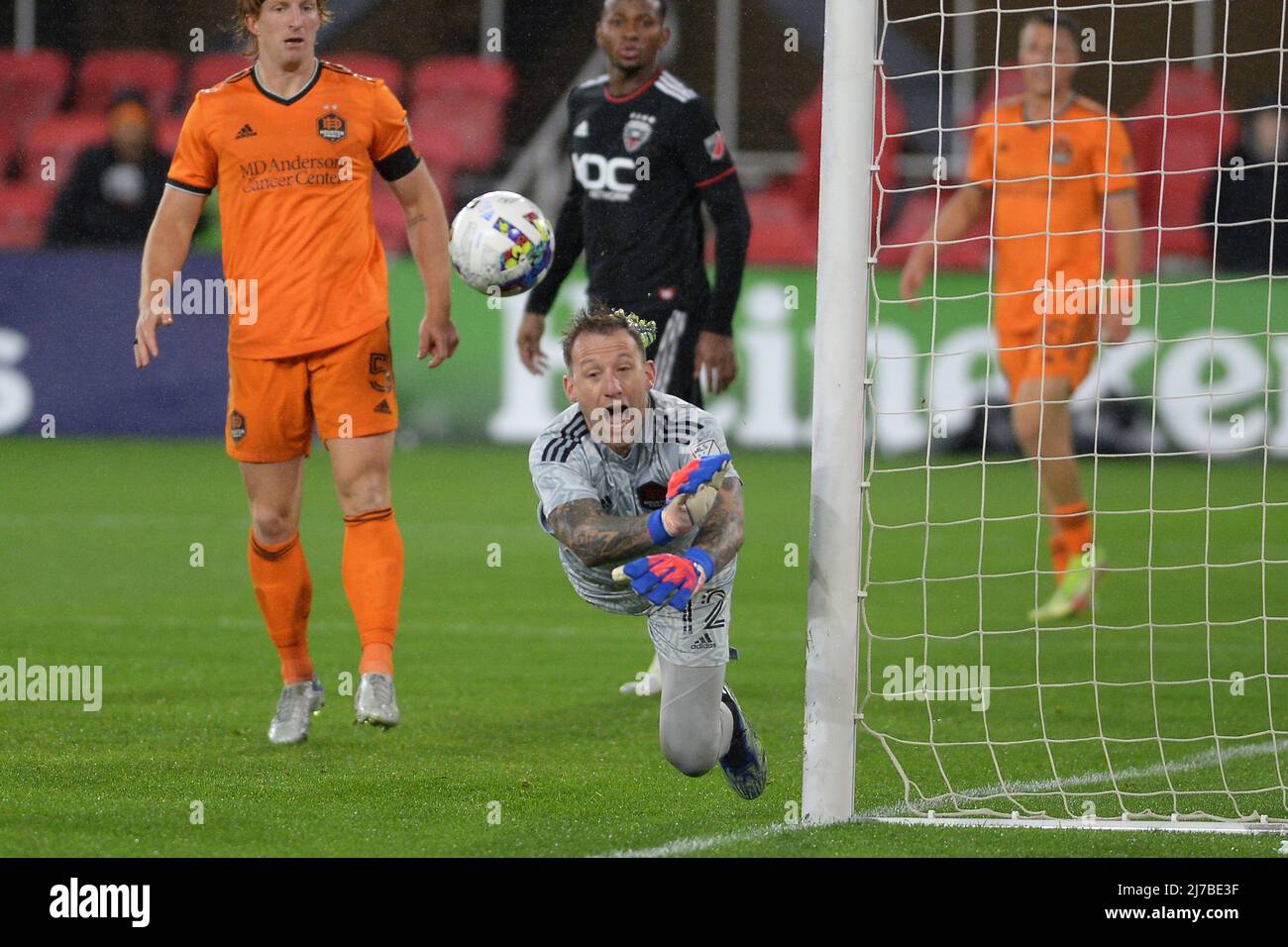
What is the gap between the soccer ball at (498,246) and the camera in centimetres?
512

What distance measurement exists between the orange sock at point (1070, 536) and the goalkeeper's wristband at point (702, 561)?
153 inches

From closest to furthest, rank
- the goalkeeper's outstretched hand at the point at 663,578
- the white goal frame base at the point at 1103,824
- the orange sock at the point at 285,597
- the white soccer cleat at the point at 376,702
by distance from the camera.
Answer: the goalkeeper's outstretched hand at the point at 663,578
the white goal frame base at the point at 1103,824
the white soccer cleat at the point at 376,702
the orange sock at the point at 285,597

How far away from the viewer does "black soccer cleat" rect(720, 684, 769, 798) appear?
4570 mm

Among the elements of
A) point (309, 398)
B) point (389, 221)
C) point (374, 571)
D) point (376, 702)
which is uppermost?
point (389, 221)

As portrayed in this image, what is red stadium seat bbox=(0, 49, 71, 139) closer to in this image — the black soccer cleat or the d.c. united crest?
the d.c. united crest

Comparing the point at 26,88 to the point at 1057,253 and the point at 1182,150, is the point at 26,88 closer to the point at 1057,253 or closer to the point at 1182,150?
the point at 1182,150

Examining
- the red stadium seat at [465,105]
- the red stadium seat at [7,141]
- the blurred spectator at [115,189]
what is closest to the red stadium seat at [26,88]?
the red stadium seat at [7,141]

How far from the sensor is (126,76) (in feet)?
56.4

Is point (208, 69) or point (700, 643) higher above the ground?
point (208, 69)

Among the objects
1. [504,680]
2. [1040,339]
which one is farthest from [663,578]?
[1040,339]

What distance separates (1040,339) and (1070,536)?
90 cm

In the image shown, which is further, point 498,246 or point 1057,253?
point 1057,253

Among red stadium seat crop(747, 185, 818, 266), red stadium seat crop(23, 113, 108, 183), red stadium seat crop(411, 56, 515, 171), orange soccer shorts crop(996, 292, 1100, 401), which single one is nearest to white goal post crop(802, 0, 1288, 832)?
orange soccer shorts crop(996, 292, 1100, 401)

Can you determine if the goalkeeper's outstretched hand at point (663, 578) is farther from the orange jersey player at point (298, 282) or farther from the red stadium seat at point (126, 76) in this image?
the red stadium seat at point (126, 76)
